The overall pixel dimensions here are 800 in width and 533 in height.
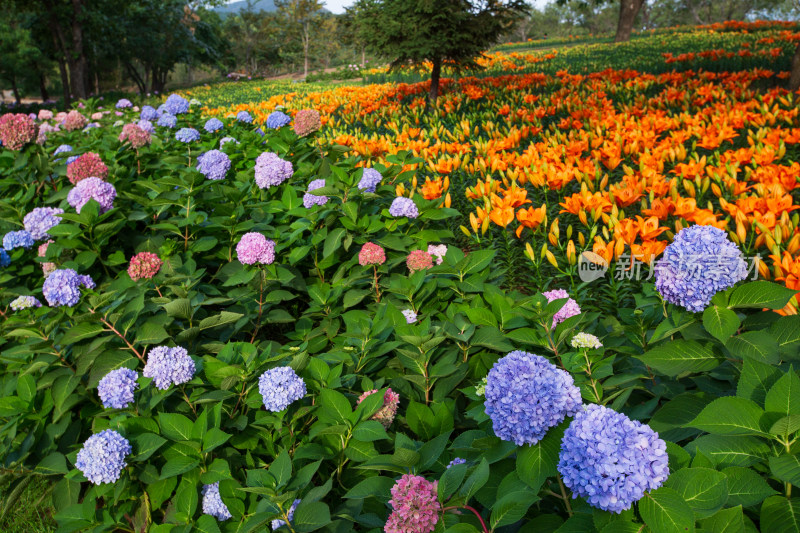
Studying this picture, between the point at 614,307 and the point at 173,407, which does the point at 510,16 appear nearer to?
the point at 614,307

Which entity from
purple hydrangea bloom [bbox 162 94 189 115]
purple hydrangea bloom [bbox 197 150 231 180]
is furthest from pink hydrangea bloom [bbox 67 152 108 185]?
purple hydrangea bloom [bbox 162 94 189 115]

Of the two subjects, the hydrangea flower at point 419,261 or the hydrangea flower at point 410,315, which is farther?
the hydrangea flower at point 419,261

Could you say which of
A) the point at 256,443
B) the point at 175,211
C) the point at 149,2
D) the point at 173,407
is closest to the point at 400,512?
the point at 256,443

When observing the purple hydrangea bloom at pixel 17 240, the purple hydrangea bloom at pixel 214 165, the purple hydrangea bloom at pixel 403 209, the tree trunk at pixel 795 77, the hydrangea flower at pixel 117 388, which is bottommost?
the hydrangea flower at pixel 117 388

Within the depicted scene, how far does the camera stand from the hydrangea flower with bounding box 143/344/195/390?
1.71 metres

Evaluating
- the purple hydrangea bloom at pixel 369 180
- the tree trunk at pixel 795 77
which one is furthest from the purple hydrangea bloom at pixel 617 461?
the tree trunk at pixel 795 77

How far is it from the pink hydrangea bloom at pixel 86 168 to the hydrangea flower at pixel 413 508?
307 cm

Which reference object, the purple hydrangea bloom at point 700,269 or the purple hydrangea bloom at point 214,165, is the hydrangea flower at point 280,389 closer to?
the purple hydrangea bloom at point 700,269

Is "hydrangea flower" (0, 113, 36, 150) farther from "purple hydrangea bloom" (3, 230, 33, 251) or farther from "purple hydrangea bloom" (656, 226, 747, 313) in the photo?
"purple hydrangea bloom" (656, 226, 747, 313)

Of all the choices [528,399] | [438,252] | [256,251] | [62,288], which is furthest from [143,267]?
[528,399]

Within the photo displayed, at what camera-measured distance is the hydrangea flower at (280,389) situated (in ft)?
5.16

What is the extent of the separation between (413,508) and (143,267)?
1914 mm

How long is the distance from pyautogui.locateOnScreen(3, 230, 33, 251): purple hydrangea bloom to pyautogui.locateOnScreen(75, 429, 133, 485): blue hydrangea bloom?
1.97 m

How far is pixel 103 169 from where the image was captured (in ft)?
10.3
